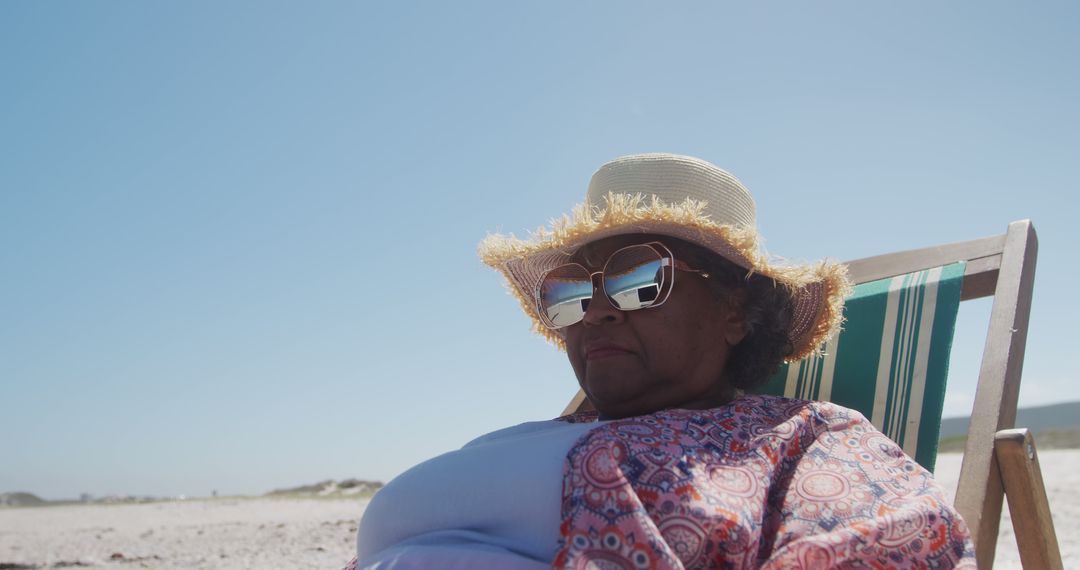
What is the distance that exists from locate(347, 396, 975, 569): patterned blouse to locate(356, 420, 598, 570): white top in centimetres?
6

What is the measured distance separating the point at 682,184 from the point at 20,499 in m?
15.5

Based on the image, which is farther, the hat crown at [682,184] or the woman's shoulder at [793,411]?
the hat crown at [682,184]

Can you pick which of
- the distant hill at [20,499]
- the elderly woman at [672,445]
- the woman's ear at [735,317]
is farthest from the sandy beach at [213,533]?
the elderly woman at [672,445]

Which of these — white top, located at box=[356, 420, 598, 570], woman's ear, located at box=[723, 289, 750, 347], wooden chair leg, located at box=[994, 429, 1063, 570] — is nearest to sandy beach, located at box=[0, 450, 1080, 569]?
wooden chair leg, located at box=[994, 429, 1063, 570]

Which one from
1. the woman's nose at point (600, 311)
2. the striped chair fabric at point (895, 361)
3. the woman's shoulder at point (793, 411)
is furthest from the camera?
the striped chair fabric at point (895, 361)

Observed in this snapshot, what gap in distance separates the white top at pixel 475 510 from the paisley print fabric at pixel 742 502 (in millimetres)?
62

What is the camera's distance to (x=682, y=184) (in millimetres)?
2326

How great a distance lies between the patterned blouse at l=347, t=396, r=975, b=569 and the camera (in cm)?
143

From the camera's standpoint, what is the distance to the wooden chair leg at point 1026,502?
2.12m

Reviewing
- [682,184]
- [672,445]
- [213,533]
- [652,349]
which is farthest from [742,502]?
[213,533]

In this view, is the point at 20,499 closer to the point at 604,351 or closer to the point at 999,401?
the point at 604,351

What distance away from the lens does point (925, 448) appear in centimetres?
258

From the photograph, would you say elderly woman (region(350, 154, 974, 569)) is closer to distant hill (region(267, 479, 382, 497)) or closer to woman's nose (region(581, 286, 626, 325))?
woman's nose (region(581, 286, 626, 325))

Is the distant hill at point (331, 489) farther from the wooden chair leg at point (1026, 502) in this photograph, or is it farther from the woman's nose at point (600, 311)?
the wooden chair leg at point (1026, 502)
